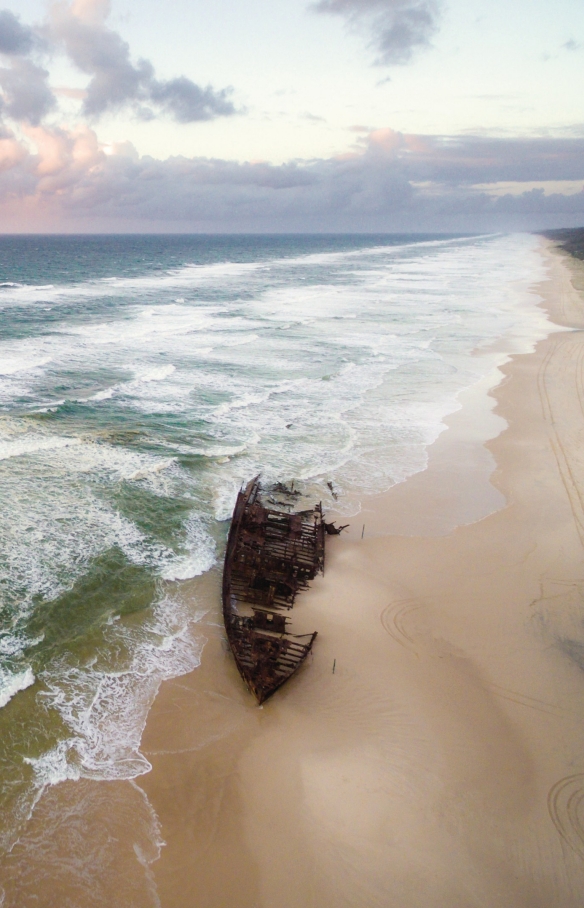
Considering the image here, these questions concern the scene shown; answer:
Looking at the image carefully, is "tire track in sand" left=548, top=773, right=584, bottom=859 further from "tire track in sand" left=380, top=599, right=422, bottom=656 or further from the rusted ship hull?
the rusted ship hull

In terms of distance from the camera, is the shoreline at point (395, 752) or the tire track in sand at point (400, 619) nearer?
the shoreline at point (395, 752)

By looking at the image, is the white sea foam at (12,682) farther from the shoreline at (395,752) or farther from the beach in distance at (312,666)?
the shoreline at (395,752)

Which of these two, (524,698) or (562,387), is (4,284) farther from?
(524,698)

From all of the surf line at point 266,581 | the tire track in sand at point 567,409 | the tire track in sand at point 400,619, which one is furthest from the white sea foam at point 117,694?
the tire track in sand at point 567,409

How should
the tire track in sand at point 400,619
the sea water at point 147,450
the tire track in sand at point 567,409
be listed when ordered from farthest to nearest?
the tire track in sand at point 567,409 < the tire track in sand at point 400,619 < the sea water at point 147,450

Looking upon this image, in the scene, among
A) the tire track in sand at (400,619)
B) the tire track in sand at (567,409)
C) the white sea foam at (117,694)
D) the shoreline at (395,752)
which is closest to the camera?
the shoreline at (395,752)

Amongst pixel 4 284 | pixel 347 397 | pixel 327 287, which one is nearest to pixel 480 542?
pixel 347 397
